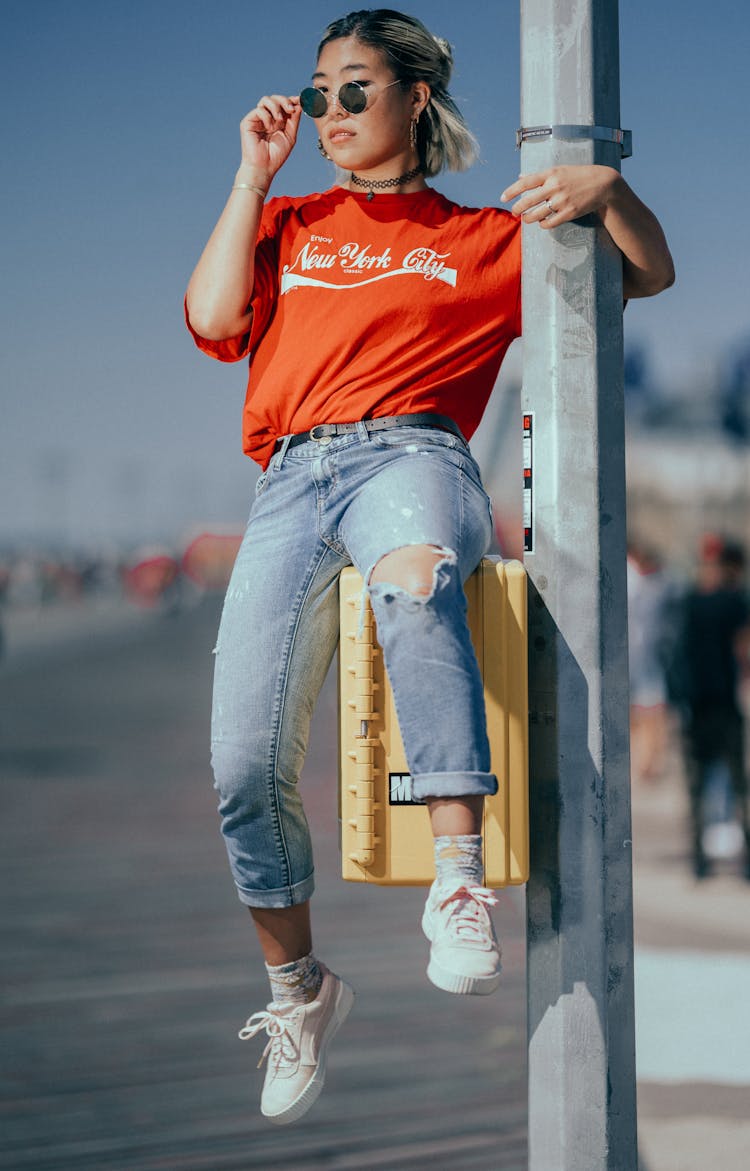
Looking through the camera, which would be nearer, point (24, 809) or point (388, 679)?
point (388, 679)

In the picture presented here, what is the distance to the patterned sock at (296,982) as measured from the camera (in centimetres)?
237

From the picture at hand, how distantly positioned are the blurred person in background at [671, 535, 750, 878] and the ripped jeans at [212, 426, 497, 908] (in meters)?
6.33

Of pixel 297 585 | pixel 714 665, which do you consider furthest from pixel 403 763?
pixel 714 665

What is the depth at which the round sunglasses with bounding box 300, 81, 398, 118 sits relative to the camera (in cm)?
235

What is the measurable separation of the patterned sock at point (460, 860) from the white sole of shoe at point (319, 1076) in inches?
18.8

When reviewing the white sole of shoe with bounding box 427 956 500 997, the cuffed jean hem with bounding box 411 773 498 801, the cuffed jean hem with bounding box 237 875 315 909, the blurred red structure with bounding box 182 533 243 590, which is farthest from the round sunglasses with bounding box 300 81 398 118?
the blurred red structure with bounding box 182 533 243 590

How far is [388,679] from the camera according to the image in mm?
2086

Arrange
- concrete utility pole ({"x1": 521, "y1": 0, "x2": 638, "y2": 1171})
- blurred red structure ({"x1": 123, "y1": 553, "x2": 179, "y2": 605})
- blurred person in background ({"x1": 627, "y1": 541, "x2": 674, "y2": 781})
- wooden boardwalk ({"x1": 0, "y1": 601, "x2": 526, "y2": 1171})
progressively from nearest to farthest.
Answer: concrete utility pole ({"x1": 521, "y1": 0, "x2": 638, "y2": 1171}) → wooden boardwalk ({"x1": 0, "y1": 601, "x2": 526, "y2": 1171}) → blurred person in background ({"x1": 627, "y1": 541, "x2": 674, "y2": 781}) → blurred red structure ({"x1": 123, "y1": 553, "x2": 179, "y2": 605})

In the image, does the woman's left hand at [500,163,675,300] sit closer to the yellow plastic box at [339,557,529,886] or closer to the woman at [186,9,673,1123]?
the woman at [186,9,673,1123]

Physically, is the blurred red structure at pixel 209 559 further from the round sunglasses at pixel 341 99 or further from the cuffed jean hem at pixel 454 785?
the cuffed jean hem at pixel 454 785

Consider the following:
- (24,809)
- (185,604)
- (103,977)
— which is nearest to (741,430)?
(24,809)

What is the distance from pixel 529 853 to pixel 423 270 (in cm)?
102

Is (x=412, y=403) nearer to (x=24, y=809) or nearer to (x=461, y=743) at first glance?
(x=461, y=743)

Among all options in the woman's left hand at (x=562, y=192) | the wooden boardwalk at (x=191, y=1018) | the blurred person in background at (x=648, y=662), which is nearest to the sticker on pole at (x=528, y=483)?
the woman's left hand at (x=562, y=192)
